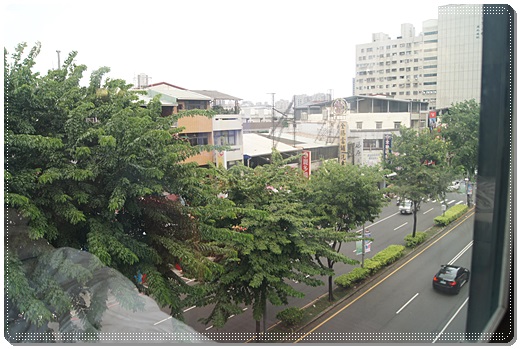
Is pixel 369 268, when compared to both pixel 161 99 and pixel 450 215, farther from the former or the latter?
pixel 161 99

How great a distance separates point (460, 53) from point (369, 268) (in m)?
1.64

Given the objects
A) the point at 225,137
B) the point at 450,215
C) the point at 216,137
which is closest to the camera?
the point at 450,215

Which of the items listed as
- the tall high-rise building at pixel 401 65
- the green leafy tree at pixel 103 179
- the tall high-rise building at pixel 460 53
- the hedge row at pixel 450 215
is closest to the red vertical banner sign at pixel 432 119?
the tall high-rise building at pixel 401 65

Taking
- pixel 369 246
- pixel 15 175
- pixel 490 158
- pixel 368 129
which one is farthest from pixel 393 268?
pixel 15 175

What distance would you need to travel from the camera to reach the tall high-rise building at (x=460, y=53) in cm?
203

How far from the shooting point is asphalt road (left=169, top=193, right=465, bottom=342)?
2668mm

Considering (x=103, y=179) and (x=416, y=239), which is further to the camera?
(x=416, y=239)

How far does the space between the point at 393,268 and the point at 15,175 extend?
8.59 feet

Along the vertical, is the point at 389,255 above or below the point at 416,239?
below

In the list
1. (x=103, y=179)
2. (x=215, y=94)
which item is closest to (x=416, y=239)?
(x=215, y=94)

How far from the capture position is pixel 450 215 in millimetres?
3092

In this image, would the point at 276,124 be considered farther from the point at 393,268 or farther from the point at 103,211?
the point at 103,211

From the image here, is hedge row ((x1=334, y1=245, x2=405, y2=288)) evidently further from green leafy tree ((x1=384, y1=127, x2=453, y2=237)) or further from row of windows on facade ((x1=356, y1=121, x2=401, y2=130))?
row of windows on facade ((x1=356, y1=121, x2=401, y2=130))

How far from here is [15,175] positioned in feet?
6.43
